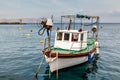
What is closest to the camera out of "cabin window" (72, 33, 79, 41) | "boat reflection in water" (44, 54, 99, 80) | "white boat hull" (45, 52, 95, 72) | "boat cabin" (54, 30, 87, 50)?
"white boat hull" (45, 52, 95, 72)

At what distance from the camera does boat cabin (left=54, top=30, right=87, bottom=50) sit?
1986 cm

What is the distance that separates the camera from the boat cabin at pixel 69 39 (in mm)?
19859

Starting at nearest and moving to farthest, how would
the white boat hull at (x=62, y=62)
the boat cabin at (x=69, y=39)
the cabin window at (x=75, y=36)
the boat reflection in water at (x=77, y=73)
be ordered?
the white boat hull at (x=62, y=62) < the boat reflection in water at (x=77, y=73) < the boat cabin at (x=69, y=39) < the cabin window at (x=75, y=36)

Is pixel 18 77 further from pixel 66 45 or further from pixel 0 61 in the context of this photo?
pixel 0 61

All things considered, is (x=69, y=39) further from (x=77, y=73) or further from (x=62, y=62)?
(x=77, y=73)

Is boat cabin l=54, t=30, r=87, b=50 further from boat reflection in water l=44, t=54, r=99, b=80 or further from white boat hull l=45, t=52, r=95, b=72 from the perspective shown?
boat reflection in water l=44, t=54, r=99, b=80

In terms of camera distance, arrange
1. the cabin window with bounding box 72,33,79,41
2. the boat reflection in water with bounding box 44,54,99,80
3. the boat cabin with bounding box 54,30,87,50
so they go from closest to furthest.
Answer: the boat reflection in water with bounding box 44,54,99,80
the boat cabin with bounding box 54,30,87,50
the cabin window with bounding box 72,33,79,41

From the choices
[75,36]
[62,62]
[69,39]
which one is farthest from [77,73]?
[75,36]

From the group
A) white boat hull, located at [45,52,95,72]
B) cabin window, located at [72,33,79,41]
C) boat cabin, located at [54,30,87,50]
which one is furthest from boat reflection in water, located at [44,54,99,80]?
cabin window, located at [72,33,79,41]

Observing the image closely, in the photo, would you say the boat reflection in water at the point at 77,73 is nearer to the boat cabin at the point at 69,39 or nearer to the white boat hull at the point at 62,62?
the white boat hull at the point at 62,62

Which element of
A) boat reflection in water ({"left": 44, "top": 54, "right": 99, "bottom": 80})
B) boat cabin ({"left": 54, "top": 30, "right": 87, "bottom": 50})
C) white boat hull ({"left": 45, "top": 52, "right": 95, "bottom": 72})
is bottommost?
boat reflection in water ({"left": 44, "top": 54, "right": 99, "bottom": 80})

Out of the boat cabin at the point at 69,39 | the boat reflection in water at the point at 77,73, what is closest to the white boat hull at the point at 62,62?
the boat reflection in water at the point at 77,73

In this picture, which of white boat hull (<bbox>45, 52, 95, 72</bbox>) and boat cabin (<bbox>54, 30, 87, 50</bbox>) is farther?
boat cabin (<bbox>54, 30, 87, 50</bbox>)

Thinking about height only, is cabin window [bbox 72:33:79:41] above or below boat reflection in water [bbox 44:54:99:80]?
above
